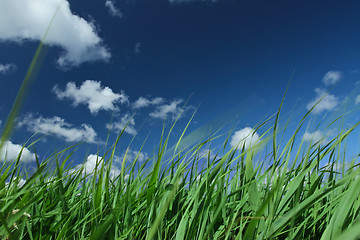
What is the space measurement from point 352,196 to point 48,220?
118 centimetres

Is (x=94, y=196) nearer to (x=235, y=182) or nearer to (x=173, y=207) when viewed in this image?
(x=173, y=207)

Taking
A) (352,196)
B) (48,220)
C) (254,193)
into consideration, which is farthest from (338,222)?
(48,220)

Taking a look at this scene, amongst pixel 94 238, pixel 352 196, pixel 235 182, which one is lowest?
pixel 94 238

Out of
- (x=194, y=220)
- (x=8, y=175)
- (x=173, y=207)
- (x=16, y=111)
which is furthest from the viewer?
(x=8, y=175)

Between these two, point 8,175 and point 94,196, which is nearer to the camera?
point 94,196

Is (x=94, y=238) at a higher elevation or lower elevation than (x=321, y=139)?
lower

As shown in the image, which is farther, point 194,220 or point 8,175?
point 8,175

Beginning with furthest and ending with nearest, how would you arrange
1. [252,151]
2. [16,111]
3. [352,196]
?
[252,151] < [352,196] < [16,111]

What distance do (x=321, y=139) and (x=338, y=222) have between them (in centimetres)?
49

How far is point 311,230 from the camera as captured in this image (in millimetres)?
1005

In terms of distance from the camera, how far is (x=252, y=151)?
1.07 metres

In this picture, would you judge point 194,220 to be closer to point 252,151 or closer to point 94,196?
point 252,151

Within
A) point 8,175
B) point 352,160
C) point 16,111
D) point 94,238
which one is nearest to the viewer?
point 16,111

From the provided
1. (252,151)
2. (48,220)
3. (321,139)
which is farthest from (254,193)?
(48,220)
